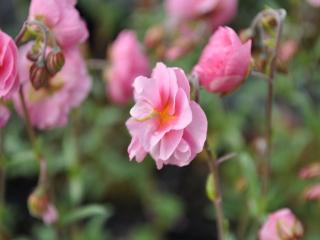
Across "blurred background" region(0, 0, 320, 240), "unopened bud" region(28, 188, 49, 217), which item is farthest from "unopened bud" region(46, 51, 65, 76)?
"blurred background" region(0, 0, 320, 240)

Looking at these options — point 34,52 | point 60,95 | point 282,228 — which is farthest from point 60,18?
point 282,228

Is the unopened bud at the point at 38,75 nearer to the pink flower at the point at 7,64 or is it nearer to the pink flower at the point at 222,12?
the pink flower at the point at 7,64

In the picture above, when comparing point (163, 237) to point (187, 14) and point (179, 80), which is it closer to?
point (187, 14)

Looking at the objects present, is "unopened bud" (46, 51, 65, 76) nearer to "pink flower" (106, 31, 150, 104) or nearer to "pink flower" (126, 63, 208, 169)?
"pink flower" (126, 63, 208, 169)

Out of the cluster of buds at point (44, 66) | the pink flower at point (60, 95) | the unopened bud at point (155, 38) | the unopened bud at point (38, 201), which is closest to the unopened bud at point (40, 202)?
the unopened bud at point (38, 201)

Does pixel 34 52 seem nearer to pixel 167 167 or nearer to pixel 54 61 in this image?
pixel 54 61

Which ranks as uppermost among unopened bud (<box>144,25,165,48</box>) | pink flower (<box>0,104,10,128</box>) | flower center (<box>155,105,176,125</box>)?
flower center (<box>155,105,176,125</box>)
